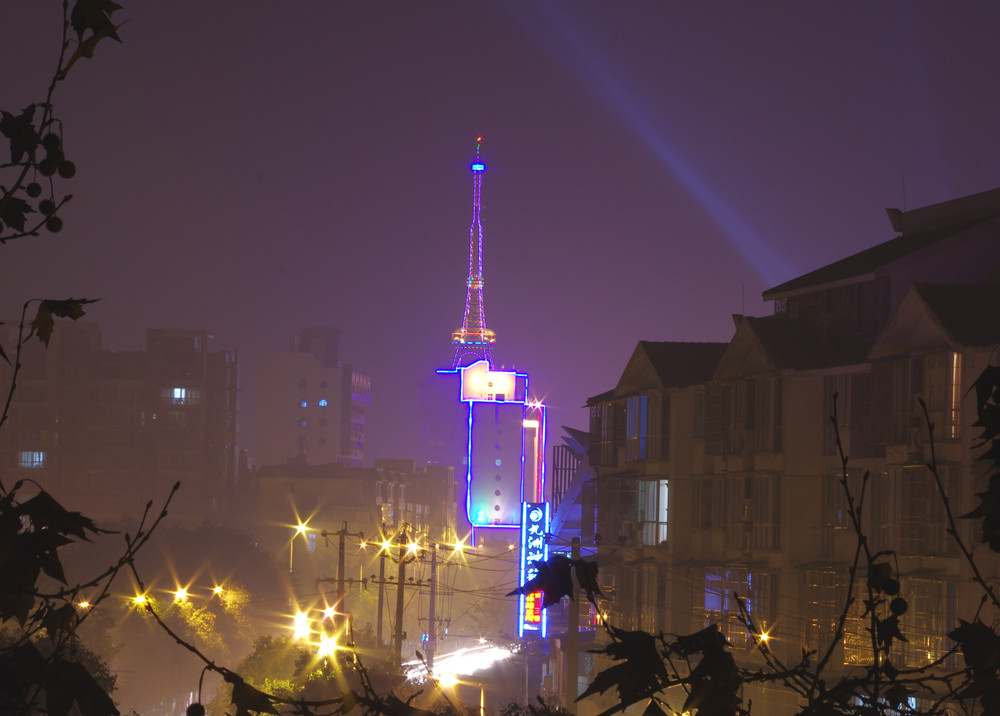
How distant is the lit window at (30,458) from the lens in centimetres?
11694

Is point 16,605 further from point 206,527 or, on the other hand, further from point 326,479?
point 326,479

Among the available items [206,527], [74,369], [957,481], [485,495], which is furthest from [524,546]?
[74,369]

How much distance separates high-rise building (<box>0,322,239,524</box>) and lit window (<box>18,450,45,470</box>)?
97 mm

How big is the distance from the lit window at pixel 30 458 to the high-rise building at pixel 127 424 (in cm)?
10

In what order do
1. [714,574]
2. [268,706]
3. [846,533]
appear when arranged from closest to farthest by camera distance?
[268,706] < [846,533] < [714,574]

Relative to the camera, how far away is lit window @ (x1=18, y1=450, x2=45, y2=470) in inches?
4604

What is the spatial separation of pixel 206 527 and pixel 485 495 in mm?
20853

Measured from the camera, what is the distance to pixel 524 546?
2312 inches

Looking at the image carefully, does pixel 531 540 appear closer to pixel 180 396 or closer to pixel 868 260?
pixel 868 260

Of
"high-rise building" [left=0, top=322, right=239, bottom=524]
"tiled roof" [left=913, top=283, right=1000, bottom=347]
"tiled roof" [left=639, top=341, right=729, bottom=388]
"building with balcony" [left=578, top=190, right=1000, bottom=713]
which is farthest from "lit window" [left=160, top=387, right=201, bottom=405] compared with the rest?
"tiled roof" [left=913, top=283, right=1000, bottom=347]

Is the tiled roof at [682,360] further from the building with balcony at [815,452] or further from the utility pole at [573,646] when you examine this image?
the utility pole at [573,646]

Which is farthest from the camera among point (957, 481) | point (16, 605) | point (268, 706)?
point (957, 481)

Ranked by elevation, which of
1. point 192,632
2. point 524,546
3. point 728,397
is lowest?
point 192,632

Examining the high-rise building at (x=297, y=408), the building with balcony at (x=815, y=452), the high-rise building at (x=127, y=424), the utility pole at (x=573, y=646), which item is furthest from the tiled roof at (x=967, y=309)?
the high-rise building at (x=297, y=408)
